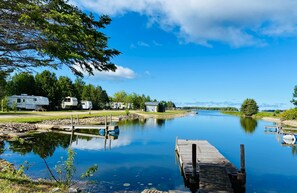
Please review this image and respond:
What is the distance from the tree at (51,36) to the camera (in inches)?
252

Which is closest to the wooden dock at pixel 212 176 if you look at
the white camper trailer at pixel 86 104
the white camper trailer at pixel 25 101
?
the white camper trailer at pixel 25 101

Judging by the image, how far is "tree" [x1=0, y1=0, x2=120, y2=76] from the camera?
6.40m

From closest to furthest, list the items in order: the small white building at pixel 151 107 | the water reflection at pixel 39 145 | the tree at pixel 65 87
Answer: the water reflection at pixel 39 145 → the tree at pixel 65 87 → the small white building at pixel 151 107

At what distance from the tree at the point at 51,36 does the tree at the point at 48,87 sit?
214 ft

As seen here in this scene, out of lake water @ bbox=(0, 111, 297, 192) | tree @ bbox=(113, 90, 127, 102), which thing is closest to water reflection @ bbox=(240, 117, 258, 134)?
lake water @ bbox=(0, 111, 297, 192)

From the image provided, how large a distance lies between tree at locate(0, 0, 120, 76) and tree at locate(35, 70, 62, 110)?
6533 cm

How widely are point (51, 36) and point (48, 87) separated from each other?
68.1 metres

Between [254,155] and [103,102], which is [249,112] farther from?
[254,155]

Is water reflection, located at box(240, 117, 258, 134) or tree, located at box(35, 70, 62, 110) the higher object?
tree, located at box(35, 70, 62, 110)

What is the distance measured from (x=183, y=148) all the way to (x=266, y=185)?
755 centimetres

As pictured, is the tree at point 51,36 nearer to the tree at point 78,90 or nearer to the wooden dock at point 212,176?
the wooden dock at point 212,176

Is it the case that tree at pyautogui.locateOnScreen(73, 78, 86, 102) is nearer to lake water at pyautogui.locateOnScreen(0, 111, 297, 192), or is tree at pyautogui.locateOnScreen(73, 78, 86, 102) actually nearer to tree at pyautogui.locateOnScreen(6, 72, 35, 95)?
tree at pyautogui.locateOnScreen(6, 72, 35, 95)

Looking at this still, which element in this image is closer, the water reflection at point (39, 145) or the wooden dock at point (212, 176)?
the wooden dock at point (212, 176)

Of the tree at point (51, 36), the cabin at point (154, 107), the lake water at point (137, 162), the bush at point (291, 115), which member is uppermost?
the tree at point (51, 36)
